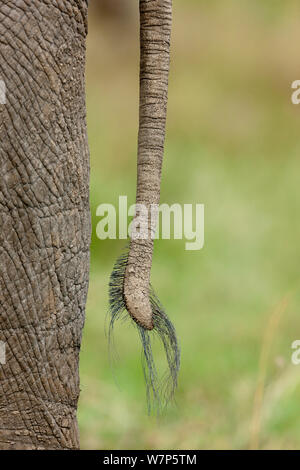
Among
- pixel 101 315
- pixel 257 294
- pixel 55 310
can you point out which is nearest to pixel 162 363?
pixel 101 315

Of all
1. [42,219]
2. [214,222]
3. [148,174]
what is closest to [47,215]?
[42,219]

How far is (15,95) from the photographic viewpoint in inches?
79.5

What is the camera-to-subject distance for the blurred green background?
12.7ft

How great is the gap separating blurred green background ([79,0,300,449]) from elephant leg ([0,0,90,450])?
3.84ft

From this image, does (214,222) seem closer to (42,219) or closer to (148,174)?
(148,174)

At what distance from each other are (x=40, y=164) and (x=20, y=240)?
0.15 meters

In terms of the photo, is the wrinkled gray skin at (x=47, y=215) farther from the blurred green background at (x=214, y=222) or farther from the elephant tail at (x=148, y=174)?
the blurred green background at (x=214, y=222)

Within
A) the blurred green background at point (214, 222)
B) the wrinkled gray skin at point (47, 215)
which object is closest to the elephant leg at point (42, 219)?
the wrinkled gray skin at point (47, 215)

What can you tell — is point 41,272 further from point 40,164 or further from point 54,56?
point 54,56

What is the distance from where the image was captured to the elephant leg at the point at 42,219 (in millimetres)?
2023

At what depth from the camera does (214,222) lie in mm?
6051

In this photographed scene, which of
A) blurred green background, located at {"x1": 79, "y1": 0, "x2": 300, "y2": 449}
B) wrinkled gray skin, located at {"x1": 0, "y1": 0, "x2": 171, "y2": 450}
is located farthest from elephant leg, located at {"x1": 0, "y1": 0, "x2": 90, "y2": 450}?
blurred green background, located at {"x1": 79, "y1": 0, "x2": 300, "y2": 449}

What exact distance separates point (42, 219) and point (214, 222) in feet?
13.2

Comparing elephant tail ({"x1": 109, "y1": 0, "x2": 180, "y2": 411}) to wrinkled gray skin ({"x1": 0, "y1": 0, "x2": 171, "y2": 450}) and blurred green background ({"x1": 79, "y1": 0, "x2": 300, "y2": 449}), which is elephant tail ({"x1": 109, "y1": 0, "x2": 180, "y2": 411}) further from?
blurred green background ({"x1": 79, "y1": 0, "x2": 300, "y2": 449})
